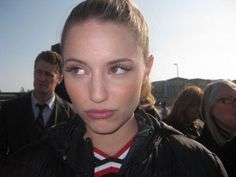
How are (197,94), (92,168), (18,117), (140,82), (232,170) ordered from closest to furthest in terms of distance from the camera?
(92,168), (140,82), (232,170), (18,117), (197,94)

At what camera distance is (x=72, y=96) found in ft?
5.24

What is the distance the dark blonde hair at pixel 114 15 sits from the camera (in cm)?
160

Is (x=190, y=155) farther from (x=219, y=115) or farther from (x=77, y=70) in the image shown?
(x=219, y=115)

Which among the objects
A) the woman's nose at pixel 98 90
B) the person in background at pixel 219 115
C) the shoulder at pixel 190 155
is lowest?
the person in background at pixel 219 115

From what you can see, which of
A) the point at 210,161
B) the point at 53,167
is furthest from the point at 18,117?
the point at 210,161

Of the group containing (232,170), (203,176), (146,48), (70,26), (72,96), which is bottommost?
(232,170)

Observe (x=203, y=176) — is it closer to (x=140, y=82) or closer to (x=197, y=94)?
(x=140, y=82)

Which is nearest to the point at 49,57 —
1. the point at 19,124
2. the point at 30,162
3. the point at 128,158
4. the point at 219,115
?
the point at 19,124

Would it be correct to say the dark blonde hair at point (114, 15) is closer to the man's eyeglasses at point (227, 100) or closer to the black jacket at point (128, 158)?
the black jacket at point (128, 158)

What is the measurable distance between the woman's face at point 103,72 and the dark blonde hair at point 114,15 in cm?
4

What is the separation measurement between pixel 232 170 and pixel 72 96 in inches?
64.2

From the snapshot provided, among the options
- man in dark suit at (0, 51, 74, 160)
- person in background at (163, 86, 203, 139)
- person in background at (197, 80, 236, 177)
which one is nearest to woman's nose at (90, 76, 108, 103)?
person in background at (197, 80, 236, 177)

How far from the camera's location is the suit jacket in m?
3.79

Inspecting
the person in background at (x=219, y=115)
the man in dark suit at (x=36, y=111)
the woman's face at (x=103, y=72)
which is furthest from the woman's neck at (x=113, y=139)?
the man in dark suit at (x=36, y=111)
